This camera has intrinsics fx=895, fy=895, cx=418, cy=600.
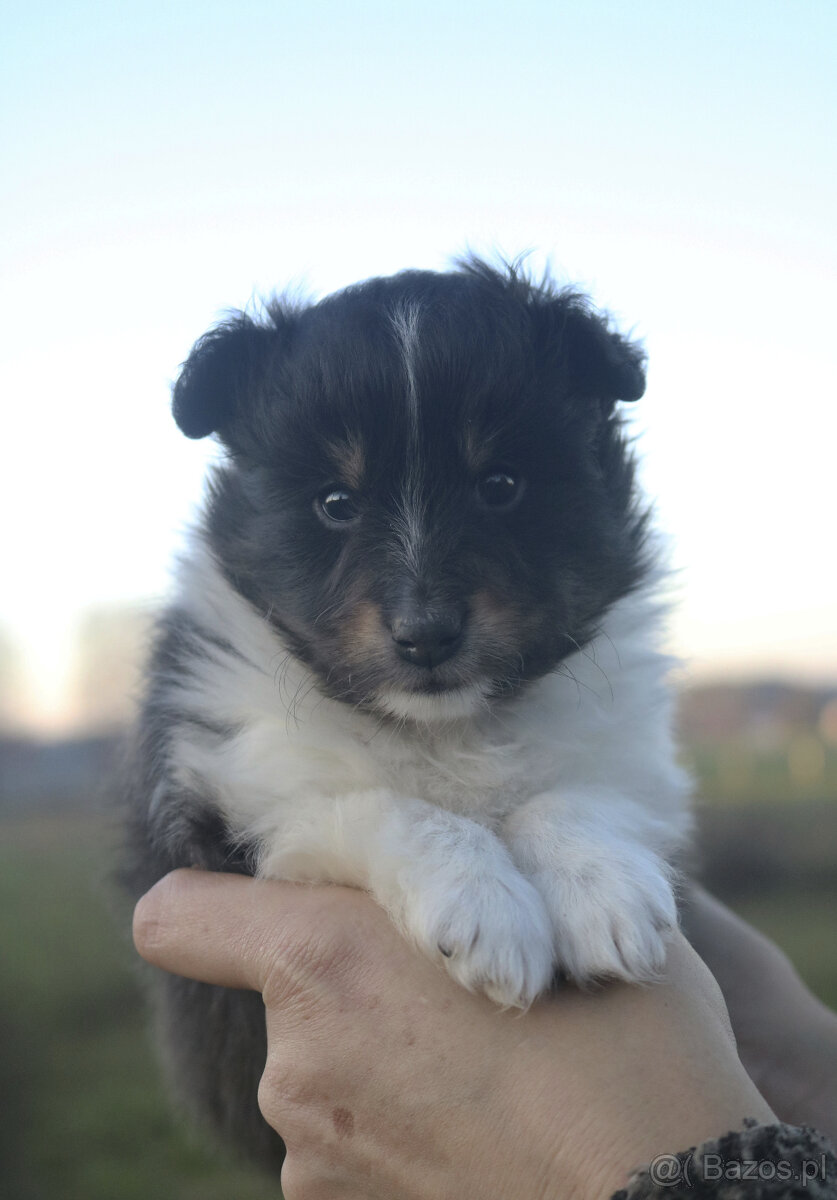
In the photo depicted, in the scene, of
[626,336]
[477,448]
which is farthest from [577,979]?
[626,336]

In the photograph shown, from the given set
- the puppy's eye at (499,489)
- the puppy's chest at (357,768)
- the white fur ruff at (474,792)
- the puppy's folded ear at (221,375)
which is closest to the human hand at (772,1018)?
the white fur ruff at (474,792)

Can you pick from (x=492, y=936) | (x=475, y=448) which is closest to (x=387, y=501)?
(x=475, y=448)

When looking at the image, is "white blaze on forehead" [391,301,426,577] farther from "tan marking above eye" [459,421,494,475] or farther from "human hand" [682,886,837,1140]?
"human hand" [682,886,837,1140]

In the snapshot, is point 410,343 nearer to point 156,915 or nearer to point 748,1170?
point 156,915

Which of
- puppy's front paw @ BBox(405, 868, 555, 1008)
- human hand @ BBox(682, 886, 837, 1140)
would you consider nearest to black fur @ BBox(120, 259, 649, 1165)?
puppy's front paw @ BBox(405, 868, 555, 1008)

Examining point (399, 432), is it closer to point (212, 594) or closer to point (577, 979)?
point (212, 594)

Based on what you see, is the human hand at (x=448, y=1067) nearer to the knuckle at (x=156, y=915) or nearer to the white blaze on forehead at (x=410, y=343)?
the knuckle at (x=156, y=915)

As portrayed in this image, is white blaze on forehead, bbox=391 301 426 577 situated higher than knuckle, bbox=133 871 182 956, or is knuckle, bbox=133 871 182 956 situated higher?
white blaze on forehead, bbox=391 301 426 577
